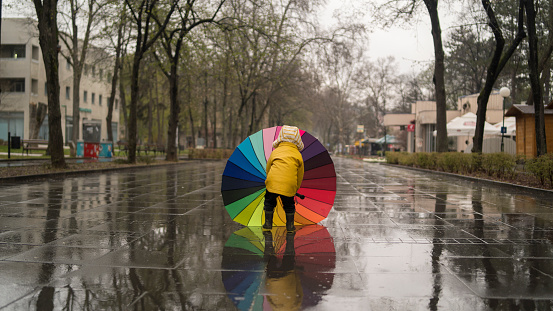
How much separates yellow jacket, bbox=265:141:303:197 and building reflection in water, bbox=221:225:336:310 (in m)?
0.68

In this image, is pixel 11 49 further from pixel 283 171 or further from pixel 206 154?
pixel 283 171

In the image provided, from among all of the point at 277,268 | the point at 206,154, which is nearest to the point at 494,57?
the point at 277,268

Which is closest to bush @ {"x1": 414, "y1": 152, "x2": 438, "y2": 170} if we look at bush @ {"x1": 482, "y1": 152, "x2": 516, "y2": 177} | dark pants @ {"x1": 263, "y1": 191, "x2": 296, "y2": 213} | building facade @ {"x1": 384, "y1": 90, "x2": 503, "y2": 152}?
bush @ {"x1": 482, "y1": 152, "x2": 516, "y2": 177}

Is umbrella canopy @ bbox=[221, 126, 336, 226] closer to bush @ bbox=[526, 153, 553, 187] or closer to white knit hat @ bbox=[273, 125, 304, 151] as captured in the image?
white knit hat @ bbox=[273, 125, 304, 151]

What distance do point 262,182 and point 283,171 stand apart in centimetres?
73

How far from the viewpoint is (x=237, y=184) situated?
7.22 meters

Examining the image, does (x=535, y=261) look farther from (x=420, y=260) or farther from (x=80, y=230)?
(x=80, y=230)

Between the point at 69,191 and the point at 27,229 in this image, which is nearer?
the point at 27,229

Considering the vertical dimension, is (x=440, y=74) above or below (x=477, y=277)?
above

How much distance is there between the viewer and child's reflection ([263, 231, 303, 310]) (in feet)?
13.0

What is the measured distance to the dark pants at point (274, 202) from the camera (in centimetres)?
679

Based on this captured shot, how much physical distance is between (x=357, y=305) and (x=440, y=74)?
73.5ft

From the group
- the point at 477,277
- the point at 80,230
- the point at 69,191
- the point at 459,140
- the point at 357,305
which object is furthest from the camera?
the point at 459,140

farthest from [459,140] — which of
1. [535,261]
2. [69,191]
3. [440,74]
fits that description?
[535,261]
